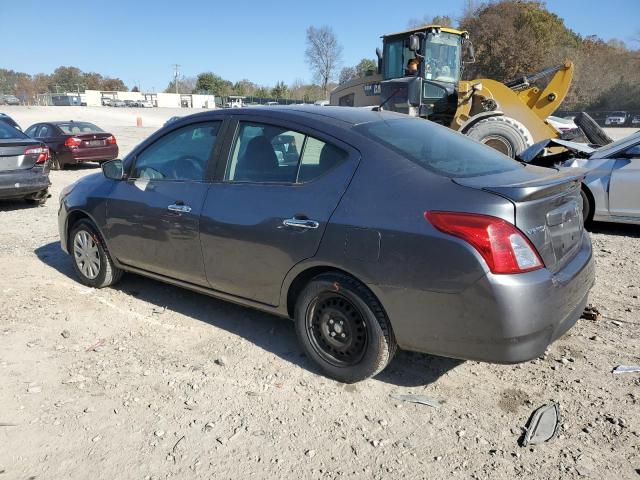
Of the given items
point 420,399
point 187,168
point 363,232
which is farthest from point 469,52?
point 420,399

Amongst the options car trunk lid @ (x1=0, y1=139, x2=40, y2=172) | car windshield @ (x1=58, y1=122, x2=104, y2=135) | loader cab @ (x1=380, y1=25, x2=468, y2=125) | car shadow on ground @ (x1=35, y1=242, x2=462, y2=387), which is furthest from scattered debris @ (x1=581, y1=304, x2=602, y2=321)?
car windshield @ (x1=58, y1=122, x2=104, y2=135)

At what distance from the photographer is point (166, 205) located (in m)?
3.97

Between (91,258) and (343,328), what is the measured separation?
2917 millimetres

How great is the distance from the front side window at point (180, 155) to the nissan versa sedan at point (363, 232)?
12 mm

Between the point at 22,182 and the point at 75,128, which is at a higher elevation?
the point at 75,128

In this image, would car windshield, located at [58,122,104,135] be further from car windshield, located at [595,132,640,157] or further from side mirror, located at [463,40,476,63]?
car windshield, located at [595,132,640,157]

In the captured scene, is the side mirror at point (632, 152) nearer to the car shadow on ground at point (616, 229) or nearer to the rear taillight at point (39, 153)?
the car shadow on ground at point (616, 229)

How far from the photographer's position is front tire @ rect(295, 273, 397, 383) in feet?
9.82

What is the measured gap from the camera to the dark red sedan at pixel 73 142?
1417 cm

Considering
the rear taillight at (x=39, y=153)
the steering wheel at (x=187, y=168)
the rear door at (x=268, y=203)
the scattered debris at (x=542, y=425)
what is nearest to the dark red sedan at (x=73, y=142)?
the rear taillight at (x=39, y=153)

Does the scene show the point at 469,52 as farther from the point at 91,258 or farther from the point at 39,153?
the point at 91,258

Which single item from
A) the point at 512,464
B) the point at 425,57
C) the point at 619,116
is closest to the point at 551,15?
the point at 619,116

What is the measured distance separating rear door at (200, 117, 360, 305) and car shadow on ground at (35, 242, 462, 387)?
45cm

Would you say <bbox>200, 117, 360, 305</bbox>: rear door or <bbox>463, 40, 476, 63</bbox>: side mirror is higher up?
<bbox>463, 40, 476, 63</bbox>: side mirror
